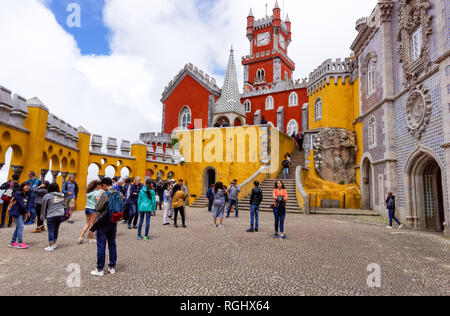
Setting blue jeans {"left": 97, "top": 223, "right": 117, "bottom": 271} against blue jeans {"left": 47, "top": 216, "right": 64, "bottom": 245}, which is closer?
blue jeans {"left": 97, "top": 223, "right": 117, "bottom": 271}

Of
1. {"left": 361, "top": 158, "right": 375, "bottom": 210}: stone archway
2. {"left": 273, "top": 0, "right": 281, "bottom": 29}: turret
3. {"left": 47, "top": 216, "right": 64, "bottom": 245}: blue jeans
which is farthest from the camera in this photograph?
{"left": 273, "top": 0, "right": 281, "bottom": 29}: turret

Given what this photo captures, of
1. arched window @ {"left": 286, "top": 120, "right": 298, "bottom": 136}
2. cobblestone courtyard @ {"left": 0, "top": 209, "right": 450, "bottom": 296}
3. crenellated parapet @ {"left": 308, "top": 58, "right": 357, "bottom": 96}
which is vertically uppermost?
crenellated parapet @ {"left": 308, "top": 58, "right": 357, "bottom": 96}

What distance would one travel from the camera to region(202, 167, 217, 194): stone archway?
68.6ft

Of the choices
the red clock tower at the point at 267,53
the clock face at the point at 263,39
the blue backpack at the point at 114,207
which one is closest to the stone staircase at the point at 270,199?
the blue backpack at the point at 114,207

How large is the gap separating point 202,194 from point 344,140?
11120mm

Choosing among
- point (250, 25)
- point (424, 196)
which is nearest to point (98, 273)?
point (424, 196)

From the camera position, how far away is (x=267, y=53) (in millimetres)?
36844

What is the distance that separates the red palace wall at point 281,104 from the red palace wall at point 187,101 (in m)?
5.23

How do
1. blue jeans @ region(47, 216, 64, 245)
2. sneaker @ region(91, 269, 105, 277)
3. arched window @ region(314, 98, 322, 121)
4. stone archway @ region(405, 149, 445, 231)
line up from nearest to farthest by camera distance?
1. sneaker @ region(91, 269, 105, 277)
2. blue jeans @ region(47, 216, 64, 245)
3. stone archway @ region(405, 149, 445, 231)
4. arched window @ region(314, 98, 322, 121)

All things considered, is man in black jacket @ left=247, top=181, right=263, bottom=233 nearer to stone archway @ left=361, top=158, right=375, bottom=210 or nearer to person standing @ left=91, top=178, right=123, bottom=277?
person standing @ left=91, top=178, right=123, bottom=277

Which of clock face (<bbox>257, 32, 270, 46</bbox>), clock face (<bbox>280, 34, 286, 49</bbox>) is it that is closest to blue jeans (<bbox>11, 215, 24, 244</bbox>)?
clock face (<bbox>257, 32, 270, 46</bbox>)

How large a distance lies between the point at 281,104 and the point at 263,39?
14.8 meters

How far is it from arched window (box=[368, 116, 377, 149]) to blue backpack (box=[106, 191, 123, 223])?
14.6 meters
